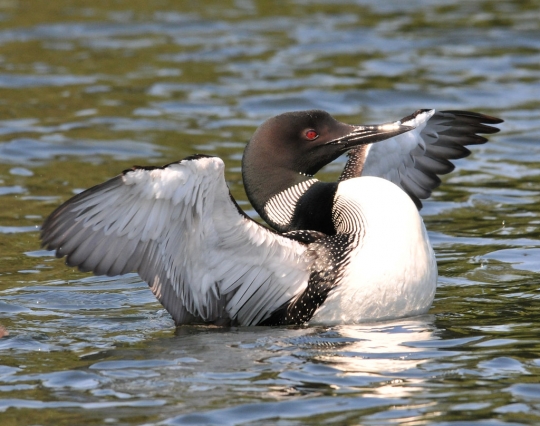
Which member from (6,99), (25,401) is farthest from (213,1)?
(25,401)

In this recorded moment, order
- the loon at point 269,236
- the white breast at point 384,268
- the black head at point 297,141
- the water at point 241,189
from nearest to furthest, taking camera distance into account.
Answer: the water at point 241,189
the loon at point 269,236
the white breast at point 384,268
the black head at point 297,141

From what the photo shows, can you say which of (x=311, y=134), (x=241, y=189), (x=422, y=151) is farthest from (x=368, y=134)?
(x=241, y=189)

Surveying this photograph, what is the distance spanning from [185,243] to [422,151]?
234cm

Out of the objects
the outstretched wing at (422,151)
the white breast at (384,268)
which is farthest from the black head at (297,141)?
the white breast at (384,268)

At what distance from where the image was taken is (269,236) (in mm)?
5773

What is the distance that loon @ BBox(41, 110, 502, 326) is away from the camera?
18.2 feet

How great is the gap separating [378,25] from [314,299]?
31.2 feet

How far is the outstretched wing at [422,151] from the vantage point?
7.08 m

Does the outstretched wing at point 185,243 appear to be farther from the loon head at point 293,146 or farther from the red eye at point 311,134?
the red eye at point 311,134

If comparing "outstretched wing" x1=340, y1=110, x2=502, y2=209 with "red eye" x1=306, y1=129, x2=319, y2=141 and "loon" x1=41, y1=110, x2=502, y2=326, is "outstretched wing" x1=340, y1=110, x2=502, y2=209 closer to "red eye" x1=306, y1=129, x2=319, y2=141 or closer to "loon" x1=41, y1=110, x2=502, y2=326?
"loon" x1=41, y1=110, x2=502, y2=326

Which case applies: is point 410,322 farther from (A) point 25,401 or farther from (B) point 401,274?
(A) point 25,401

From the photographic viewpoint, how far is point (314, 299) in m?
5.94

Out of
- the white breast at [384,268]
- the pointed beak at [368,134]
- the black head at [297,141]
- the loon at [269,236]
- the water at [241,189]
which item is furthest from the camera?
the pointed beak at [368,134]

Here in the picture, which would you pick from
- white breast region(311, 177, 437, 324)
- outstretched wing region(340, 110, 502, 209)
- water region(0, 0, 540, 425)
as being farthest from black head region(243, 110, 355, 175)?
water region(0, 0, 540, 425)
